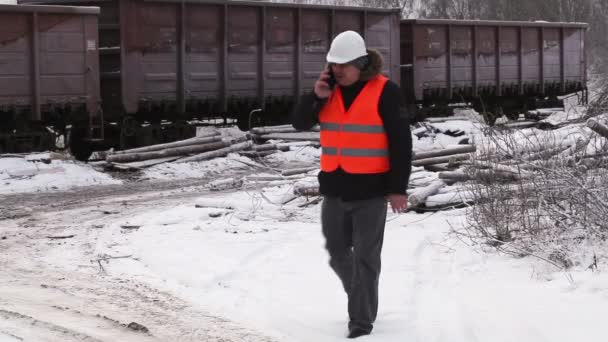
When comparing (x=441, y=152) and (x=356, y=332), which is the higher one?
(x=441, y=152)

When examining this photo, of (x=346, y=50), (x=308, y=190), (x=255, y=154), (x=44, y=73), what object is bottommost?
(x=308, y=190)

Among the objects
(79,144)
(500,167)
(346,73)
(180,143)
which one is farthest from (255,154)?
(346,73)

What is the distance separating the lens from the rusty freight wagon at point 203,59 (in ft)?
55.2

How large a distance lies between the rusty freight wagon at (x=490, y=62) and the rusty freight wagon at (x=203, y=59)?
2692 millimetres

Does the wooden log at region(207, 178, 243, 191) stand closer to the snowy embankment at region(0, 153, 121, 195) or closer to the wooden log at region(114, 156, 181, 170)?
the snowy embankment at region(0, 153, 121, 195)

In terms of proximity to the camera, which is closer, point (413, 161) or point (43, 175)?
point (413, 161)

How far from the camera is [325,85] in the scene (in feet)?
17.8

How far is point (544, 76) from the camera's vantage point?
27453 mm

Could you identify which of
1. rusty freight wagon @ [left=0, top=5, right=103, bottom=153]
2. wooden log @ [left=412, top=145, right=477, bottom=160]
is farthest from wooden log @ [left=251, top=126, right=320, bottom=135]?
wooden log @ [left=412, top=145, right=477, bottom=160]

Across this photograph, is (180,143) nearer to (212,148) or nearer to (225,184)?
(212,148)

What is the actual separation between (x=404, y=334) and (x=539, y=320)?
2.76 ft

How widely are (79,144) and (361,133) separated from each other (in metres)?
12.4

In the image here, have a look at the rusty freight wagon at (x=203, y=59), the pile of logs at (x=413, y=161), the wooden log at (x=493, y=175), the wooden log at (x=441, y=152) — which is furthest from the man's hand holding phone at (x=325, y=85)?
the rusty freight wagon at (x=203, y=59)

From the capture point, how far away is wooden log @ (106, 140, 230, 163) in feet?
51.9
